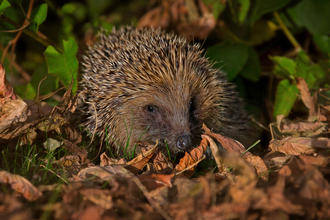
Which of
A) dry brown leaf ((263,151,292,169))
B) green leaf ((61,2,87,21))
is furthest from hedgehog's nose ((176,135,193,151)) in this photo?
green leaf ((61,2,87,21))

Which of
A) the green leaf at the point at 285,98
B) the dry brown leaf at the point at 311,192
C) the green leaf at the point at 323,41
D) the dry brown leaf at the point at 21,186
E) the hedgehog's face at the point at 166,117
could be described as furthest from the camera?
the green leaf at the point at 323,41

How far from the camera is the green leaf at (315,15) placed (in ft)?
10.9

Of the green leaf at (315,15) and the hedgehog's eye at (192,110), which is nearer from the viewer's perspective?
the hedgehog's eye at (192,110)

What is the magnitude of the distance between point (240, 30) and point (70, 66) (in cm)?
207

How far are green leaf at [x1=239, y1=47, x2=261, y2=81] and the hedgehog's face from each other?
107cm

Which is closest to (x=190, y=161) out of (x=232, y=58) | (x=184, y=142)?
(x=184, y=142)

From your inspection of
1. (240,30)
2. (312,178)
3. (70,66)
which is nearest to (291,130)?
(312,178)

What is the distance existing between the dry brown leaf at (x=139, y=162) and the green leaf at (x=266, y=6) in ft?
6.76

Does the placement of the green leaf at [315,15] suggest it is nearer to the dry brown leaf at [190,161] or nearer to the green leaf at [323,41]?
the green leaf at [323,41]

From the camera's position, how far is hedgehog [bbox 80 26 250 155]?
252 centimetres

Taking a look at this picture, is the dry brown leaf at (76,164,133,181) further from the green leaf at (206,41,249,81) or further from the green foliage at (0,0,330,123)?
the green leaf at (206,41,249,81)

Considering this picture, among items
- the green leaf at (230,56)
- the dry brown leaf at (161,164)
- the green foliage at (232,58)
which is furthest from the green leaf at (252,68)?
the dry brown leaf at (161,164)

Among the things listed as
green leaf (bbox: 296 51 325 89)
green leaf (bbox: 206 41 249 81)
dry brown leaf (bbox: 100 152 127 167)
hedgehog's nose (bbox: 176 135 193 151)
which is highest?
green leaf (bbox: 206 41 249 81)

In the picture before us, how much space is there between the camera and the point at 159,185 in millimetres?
1905
